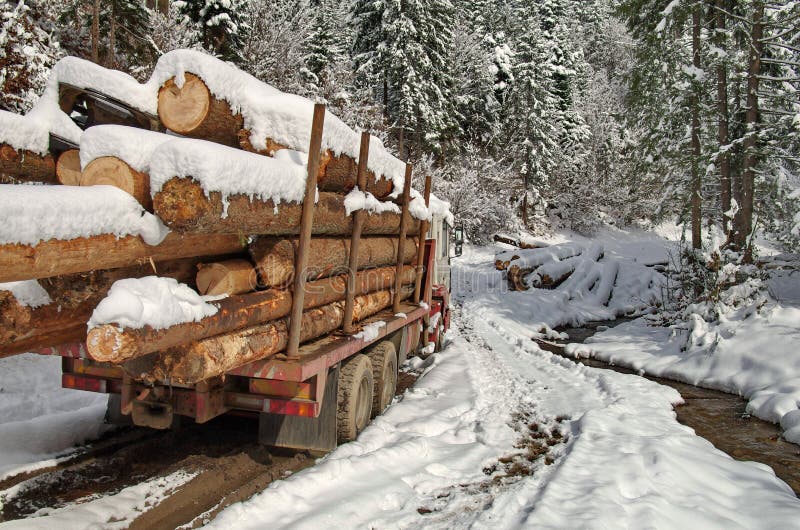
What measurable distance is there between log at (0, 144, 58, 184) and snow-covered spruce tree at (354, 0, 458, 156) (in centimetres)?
2277

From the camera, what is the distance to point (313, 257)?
15.6ft

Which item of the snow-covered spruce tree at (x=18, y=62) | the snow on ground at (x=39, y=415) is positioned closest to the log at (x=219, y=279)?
the snow on ground at (x=39, y=415)

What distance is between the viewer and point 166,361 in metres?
3.43

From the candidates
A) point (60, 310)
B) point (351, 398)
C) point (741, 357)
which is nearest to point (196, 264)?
point (60, 310)

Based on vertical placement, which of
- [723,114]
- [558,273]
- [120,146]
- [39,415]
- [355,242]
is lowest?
[39,415]

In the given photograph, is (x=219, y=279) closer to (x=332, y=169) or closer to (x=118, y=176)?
(x=118, y=176)

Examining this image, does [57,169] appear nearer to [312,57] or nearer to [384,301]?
[384,301]

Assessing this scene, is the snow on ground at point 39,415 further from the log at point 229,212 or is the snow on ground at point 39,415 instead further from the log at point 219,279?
the log at point 229,212

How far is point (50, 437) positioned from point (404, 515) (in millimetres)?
3406

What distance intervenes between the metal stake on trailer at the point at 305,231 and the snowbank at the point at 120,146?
1.22 meters

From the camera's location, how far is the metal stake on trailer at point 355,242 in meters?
5.22

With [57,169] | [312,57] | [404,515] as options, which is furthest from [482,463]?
[312,57]

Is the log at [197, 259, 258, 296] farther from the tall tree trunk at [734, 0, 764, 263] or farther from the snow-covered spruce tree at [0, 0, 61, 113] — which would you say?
the tall tree trunk at [734, 0, 764, 263]

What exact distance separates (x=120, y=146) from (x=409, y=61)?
81.1 ft
